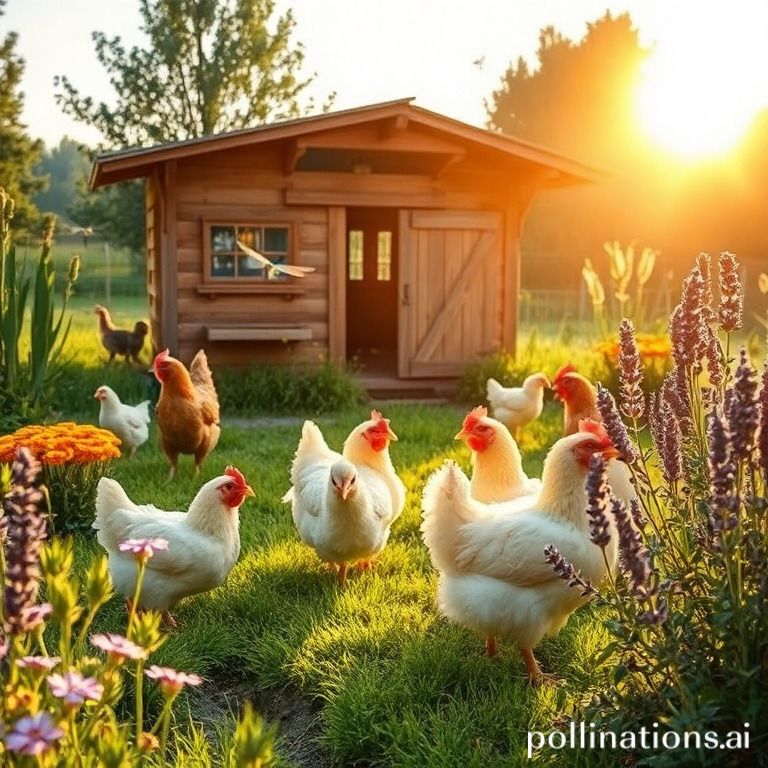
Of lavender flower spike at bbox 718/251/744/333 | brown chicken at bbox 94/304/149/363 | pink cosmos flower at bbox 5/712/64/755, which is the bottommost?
pink cosmos flower at bbox 5/712/64/755

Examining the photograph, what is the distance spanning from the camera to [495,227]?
12.1 m

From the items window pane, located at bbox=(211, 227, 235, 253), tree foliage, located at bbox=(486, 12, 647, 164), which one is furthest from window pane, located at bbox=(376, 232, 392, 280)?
tree foliage, located at bbox=(486, 12, 647, 164)

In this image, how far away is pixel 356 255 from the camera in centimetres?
1667

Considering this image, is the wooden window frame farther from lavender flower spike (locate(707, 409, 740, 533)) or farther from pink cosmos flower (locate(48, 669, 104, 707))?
pink cosmos flower (locate(48, 669, 104, 707))

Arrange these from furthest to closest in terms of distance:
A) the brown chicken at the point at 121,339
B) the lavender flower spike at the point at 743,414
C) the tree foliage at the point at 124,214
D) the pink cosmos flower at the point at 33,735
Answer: the tree foliage at the point at 124,214 < the brown chicken at the point at 121,339 < the lavender flower spike at the point at 743,414 < the pink cosmos flower at the point at 33,735

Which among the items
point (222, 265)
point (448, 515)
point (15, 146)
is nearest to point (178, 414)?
point (448, 515)

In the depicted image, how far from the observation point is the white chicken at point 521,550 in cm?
339

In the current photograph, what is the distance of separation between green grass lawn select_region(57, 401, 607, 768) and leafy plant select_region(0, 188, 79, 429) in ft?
7.60

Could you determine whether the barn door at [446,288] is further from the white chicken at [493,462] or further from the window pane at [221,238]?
the white chicken at [493,462]

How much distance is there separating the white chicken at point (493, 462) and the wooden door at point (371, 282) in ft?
38.7

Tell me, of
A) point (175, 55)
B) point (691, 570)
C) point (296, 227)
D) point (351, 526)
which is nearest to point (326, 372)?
point (296, 227)

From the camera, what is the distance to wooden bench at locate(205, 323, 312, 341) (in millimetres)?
10711

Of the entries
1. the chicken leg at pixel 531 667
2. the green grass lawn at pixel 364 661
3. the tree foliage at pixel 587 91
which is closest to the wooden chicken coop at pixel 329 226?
the green grass lawn at pixel 364 661

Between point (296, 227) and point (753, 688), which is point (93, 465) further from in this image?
point (296, 227)
